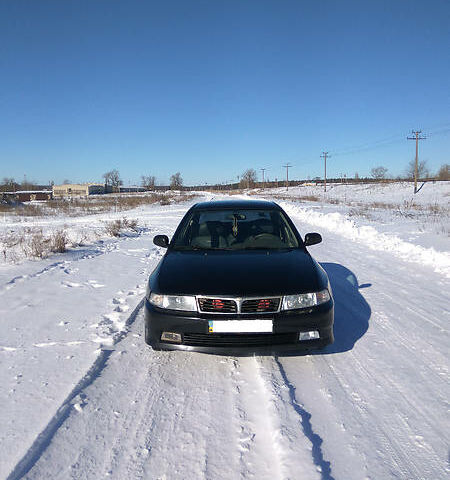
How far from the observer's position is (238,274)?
10.1ft

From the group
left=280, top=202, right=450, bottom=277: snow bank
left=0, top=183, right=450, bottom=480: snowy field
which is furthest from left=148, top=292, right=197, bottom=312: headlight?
left=280, top=202, right=450, bottom=277: snow bank

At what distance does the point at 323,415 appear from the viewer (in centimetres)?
235

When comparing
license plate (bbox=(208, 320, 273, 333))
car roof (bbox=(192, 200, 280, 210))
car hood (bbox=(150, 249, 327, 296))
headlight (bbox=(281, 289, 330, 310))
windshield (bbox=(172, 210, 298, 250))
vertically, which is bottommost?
license plate (bbox=(208, 320, 273, 333))

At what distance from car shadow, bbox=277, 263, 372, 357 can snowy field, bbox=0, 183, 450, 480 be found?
25mm

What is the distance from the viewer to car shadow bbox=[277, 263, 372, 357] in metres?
3.38

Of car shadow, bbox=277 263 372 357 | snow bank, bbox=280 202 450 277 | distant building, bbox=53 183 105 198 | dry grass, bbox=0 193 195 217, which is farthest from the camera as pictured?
distant building, bbox=53 183 105 198

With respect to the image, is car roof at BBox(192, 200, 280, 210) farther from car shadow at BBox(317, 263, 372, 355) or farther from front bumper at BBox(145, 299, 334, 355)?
front bumper at BBox(145, 299, 334, 355)

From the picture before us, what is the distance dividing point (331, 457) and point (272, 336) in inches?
37.4

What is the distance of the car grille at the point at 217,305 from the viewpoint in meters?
2.75

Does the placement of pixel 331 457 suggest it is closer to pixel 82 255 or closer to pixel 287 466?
pixel 287 466

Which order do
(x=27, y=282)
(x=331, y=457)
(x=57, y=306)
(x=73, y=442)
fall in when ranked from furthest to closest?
1. (x=27, y=282)
2. (x=57, y=306)
3. (x=73, y=442)
4. (x=331, y=457)

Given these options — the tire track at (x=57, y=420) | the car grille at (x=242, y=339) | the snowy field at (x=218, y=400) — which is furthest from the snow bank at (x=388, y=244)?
the tire track at (x=57, y=420)

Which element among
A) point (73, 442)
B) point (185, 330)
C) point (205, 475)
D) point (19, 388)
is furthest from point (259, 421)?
point (19, 388)

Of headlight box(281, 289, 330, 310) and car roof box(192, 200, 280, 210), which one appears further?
car roof box(192, 200, 280, 210)
